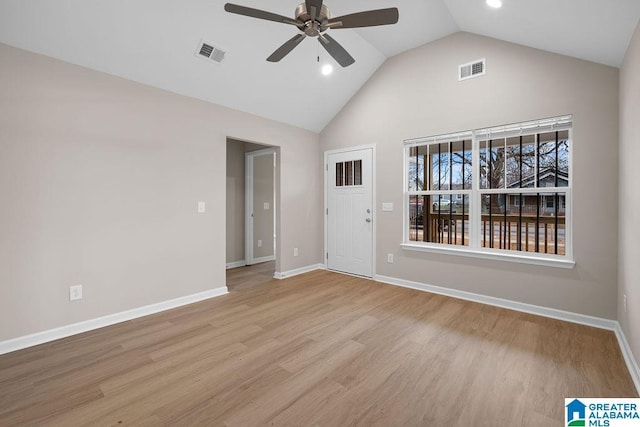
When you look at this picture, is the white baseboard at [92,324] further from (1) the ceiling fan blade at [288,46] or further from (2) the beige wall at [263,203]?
(1) the ceiling fan blade at [288,46]

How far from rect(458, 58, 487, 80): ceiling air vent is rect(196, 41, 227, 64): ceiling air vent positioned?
9.56ft

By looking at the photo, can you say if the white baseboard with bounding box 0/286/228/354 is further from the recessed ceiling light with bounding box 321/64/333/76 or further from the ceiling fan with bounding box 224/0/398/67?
the recessed ceiling light with bounding box 321/64/333/76

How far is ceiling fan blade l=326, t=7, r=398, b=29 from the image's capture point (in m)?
2.05

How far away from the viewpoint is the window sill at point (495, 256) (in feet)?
9.77

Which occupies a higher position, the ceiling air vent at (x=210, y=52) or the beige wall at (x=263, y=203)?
the ceiling air vent at (x=210, y=52)

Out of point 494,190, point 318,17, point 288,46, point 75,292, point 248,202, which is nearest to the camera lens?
point 318,17

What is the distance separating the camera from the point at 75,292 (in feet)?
8.79

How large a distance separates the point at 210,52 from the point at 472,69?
3140 mm

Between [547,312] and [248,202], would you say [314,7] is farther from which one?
[248,202]

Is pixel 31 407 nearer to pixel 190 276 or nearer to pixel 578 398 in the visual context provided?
pixel 190 276

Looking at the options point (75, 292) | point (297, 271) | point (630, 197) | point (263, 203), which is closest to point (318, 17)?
point (630, 197)

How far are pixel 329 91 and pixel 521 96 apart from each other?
2.52 m

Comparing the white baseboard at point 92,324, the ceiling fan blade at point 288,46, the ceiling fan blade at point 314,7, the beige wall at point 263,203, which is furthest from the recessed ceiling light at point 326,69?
the white baseboard at point 92,324

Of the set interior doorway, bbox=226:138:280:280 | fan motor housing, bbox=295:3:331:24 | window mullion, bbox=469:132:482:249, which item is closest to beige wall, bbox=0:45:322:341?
interior doorway, bbox=226:138:280:280
